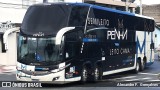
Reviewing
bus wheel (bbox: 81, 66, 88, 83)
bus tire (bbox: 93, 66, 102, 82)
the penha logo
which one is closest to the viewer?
bus wheel (bbox: 81, 66, 88, 83)

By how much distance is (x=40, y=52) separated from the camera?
1773 centimetres

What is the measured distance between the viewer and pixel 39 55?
17719mm

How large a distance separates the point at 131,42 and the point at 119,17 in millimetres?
2767

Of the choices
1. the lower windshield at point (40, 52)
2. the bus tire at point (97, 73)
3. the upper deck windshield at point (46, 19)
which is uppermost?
the upper deck windshield at point (46, 19)

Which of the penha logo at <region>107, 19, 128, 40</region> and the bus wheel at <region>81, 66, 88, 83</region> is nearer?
the bus wheel at <region>81, 66, 88, 83</region>

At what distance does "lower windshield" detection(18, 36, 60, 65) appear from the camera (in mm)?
17609

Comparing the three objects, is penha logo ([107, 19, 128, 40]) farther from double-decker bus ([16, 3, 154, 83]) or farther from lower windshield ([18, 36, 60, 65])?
lower windshield ([18, 36, 60, 65])

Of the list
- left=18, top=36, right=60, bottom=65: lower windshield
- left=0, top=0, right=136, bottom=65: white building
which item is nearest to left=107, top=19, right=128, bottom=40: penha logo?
left=18, top=36, right=60, bottom=65: lower windshield

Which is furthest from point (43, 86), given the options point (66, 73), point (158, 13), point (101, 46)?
point (158, 13)

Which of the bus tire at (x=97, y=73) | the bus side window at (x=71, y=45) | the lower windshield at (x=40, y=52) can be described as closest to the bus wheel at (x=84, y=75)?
the bus tire at (x=97, y=73)

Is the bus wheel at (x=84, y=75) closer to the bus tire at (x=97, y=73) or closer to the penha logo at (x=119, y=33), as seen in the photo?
the bus tire at (x=97, y=73)

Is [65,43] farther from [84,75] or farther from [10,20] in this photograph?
[10,20]

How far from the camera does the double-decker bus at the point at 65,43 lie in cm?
1758

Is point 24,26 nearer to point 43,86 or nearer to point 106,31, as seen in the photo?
point 43,86
